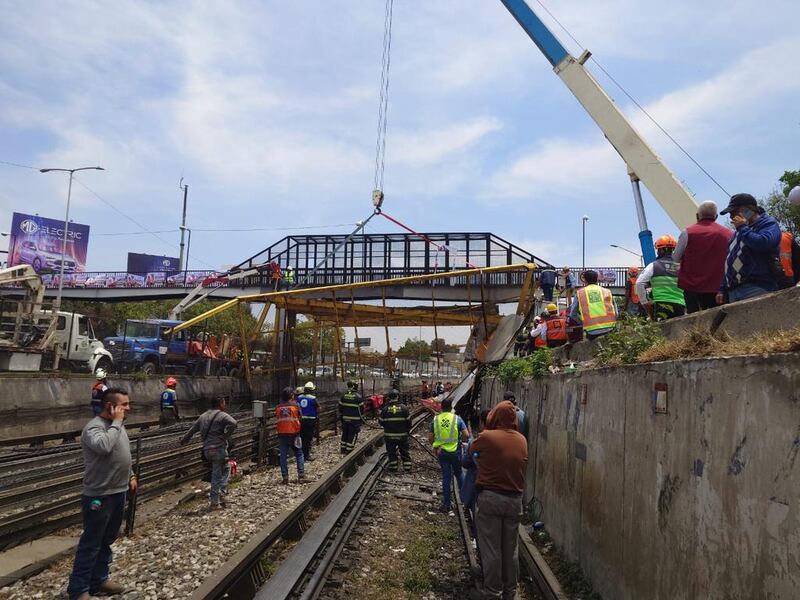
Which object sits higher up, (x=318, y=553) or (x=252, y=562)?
(x=252, y=562)

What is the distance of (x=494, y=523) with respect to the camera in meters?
5.80

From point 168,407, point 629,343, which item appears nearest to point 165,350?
point 168,407

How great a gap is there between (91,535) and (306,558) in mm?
2415

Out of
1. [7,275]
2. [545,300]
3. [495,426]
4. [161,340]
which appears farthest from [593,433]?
[161,340]

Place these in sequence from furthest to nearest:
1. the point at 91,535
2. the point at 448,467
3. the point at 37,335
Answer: the point at 37,335 → the point at 448,467 → the point at 91,535

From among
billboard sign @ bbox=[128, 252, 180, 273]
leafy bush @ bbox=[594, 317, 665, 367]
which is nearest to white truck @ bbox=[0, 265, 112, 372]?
leafy bush @ bbox=[594, 317, 665, 367]

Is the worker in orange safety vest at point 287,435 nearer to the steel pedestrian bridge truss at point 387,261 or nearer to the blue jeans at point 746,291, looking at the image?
the blue jeans at point 746,291

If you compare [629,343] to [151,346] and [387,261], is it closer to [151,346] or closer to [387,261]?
[151,346]

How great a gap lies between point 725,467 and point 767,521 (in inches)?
18.6

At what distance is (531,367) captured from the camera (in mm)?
10344

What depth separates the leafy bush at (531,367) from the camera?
9909mm

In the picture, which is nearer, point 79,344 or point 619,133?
point 619,133

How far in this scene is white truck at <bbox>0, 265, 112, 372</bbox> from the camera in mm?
19594

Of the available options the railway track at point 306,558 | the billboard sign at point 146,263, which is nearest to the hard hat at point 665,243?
the railway track at point 306,558
